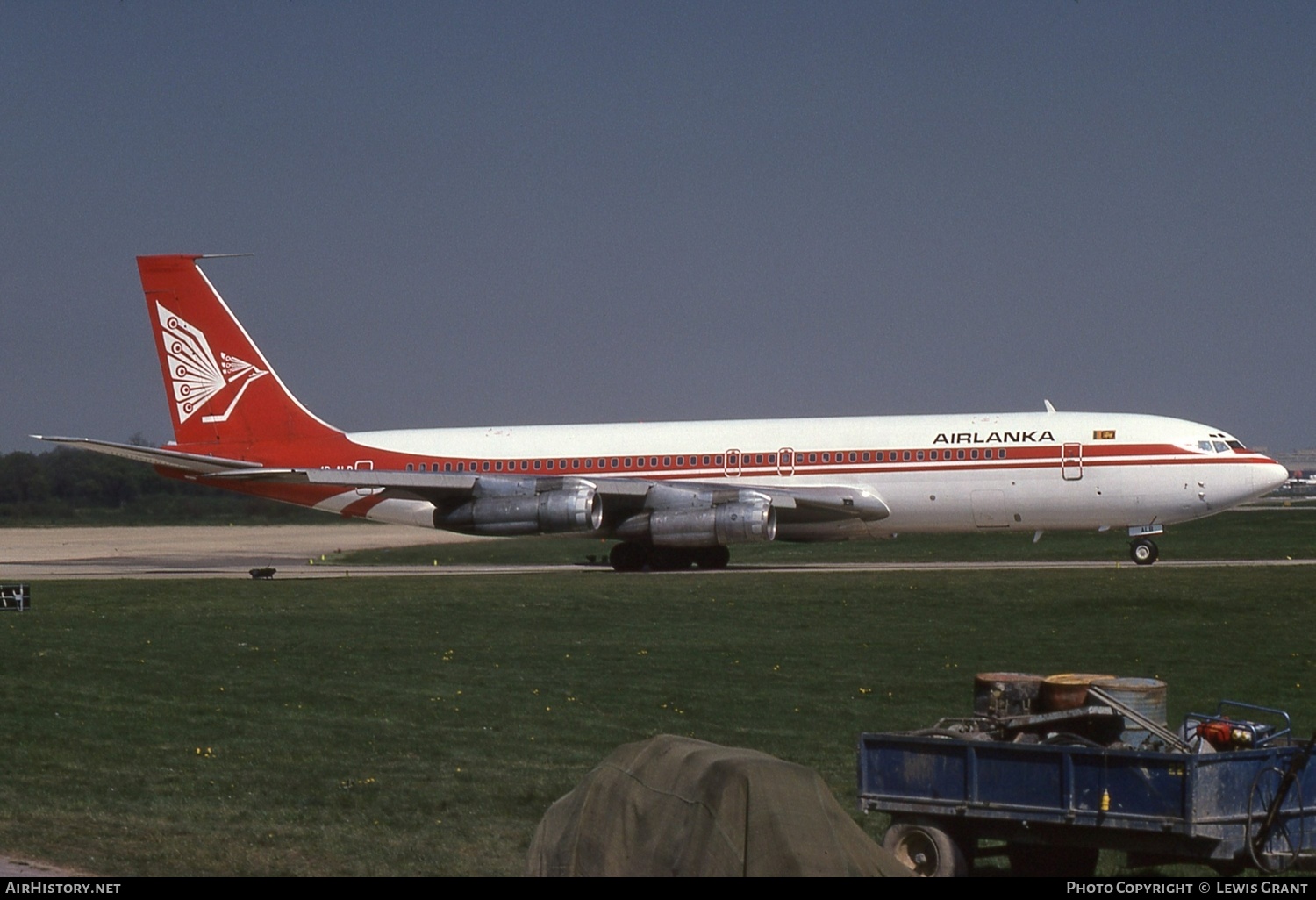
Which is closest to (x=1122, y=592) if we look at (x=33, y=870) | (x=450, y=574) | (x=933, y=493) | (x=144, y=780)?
(x=933, y=493)

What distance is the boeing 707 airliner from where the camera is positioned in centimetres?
3731

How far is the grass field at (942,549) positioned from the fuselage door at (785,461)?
16.6 feet

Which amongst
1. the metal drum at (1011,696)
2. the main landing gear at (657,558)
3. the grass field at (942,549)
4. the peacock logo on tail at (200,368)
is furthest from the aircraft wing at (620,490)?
the metal drum at (1011,696)

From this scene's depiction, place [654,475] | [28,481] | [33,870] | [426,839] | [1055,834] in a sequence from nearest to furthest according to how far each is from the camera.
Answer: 1. [1055,834]
2. [33,870]
3. [426,839]
4. [654,475]
5. [28,481]

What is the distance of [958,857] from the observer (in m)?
9.08

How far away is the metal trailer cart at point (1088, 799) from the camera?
8.42 metres

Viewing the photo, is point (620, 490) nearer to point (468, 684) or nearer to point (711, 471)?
point (711, 471)

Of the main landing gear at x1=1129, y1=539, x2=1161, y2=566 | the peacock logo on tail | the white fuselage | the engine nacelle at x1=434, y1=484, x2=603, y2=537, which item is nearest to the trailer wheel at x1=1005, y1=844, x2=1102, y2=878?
the engine nacelle at x1=434, y1=484, x2=603, y2=537

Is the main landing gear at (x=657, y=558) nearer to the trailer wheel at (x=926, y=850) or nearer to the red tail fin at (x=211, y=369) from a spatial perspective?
the red tail fin at (x=211, y=369)

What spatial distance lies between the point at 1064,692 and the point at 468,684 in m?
10.7

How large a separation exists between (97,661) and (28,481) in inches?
2308

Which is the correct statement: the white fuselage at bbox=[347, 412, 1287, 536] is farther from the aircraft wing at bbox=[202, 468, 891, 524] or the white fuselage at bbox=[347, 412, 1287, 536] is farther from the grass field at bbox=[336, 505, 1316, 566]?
the grass field at bbox=[336, 505, 1316, 566]
